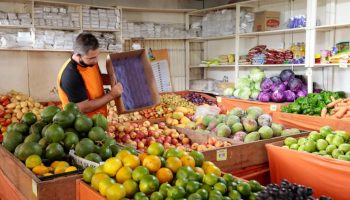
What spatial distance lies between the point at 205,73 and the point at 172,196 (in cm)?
588

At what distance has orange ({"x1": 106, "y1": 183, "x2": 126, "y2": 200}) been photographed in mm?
1636

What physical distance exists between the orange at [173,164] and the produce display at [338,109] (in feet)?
8.93

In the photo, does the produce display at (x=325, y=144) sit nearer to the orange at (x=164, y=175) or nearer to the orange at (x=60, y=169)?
the orange at (x=164, y=175)

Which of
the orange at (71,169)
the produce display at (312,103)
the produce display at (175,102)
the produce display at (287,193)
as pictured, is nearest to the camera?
the produce display at (287,193)

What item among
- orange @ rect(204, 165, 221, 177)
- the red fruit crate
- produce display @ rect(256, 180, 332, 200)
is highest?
produce display @ rect(256, 180, 332, 200)

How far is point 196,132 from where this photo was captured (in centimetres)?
353

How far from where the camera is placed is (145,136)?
3.44m

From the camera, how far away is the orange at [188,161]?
6.33ft

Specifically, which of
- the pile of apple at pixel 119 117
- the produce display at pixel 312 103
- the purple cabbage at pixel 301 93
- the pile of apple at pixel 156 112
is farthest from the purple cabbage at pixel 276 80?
the pile of apple at pixel 119 117

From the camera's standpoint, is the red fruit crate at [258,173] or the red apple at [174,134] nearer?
the red fruit crate at [258,173]

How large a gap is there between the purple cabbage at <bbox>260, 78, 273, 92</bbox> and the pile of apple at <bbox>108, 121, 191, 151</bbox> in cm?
204

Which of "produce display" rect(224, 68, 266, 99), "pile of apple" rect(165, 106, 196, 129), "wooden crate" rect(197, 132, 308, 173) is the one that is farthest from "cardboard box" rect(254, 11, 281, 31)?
"wooden crate" rect(197, 132, 308, 173)

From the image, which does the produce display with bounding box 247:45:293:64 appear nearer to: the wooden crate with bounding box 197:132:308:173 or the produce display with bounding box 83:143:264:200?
the wooden crate with bounding box 197:132:308:173

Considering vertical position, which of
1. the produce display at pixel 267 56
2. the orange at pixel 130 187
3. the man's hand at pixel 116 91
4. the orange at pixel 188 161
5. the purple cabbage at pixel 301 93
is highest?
the produce display at pixel 267 56
